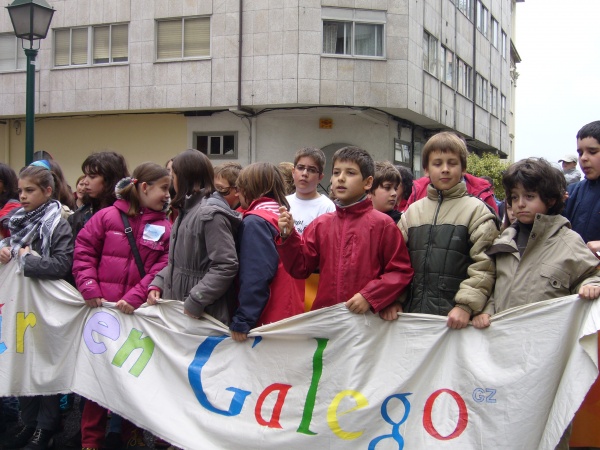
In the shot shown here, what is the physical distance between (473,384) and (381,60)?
16116 mm

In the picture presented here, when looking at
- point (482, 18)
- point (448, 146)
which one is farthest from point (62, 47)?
point (448, 146)

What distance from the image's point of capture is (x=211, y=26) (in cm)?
1856

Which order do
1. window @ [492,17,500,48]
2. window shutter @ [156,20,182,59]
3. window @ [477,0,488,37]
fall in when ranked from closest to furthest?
window shutter @ [156,20,182,59]
window @ [477,0,488,37]
window @ [492,17,500,48]

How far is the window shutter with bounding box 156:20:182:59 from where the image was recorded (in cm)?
1908

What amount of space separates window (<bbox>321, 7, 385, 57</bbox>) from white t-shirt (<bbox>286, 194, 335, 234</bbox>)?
13.7 m

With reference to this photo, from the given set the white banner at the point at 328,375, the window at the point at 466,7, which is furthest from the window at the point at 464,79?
the white banner at the point at 328,375

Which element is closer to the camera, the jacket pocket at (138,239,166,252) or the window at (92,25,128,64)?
the jacket pocket at (138,239,166,252)

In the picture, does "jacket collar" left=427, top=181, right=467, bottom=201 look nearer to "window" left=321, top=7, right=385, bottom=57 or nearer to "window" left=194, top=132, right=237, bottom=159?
"window" left=321, top=7, right=385, bottom=57

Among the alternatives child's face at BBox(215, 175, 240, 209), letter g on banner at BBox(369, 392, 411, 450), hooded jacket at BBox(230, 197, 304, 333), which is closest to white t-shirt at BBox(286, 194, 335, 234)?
child's face at BBox(215, 175, 240, 209)

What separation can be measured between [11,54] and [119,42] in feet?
13.7

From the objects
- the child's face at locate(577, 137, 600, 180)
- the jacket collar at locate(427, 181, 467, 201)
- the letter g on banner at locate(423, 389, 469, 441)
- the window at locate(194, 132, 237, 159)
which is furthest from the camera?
the window at locate(194, 132, 237, 159)

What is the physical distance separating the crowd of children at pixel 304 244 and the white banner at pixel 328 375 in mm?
127

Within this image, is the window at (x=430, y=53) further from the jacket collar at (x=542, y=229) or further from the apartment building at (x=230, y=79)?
the jacket collar at (x=542, y=229)

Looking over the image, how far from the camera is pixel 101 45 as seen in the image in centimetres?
2002
